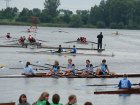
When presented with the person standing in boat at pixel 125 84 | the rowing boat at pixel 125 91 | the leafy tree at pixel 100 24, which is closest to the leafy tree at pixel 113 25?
the leafy tree at pixel 100 24

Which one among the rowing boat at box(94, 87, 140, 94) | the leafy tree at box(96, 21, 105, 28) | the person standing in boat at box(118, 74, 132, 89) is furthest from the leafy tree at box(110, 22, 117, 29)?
the person standing in boat at box(118, 74, 132, 89)

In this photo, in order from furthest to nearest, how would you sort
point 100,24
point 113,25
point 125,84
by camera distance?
point 100,24, point 113,25, point 125,84

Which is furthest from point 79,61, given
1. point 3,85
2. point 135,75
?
point 3,85

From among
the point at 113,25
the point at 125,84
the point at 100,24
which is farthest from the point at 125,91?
the point at 100,24

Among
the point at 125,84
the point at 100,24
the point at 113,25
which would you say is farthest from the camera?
the point at 100,24

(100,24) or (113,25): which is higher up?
(100,24)

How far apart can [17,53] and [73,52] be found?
22.5 ft

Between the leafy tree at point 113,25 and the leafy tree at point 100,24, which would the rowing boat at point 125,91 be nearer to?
the leafy tree at point 113,25

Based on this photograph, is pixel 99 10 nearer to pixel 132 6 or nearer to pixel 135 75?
pixel 132 6

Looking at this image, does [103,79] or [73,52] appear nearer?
[103,79]

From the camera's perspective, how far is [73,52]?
180ft

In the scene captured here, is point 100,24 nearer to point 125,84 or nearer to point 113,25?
point 113,25

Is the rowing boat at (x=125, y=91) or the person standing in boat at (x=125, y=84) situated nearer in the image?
the rowing boat at (x=125, y=91)

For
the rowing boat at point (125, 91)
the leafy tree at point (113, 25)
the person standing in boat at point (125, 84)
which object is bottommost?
the leafy tree at point (113, 25)
